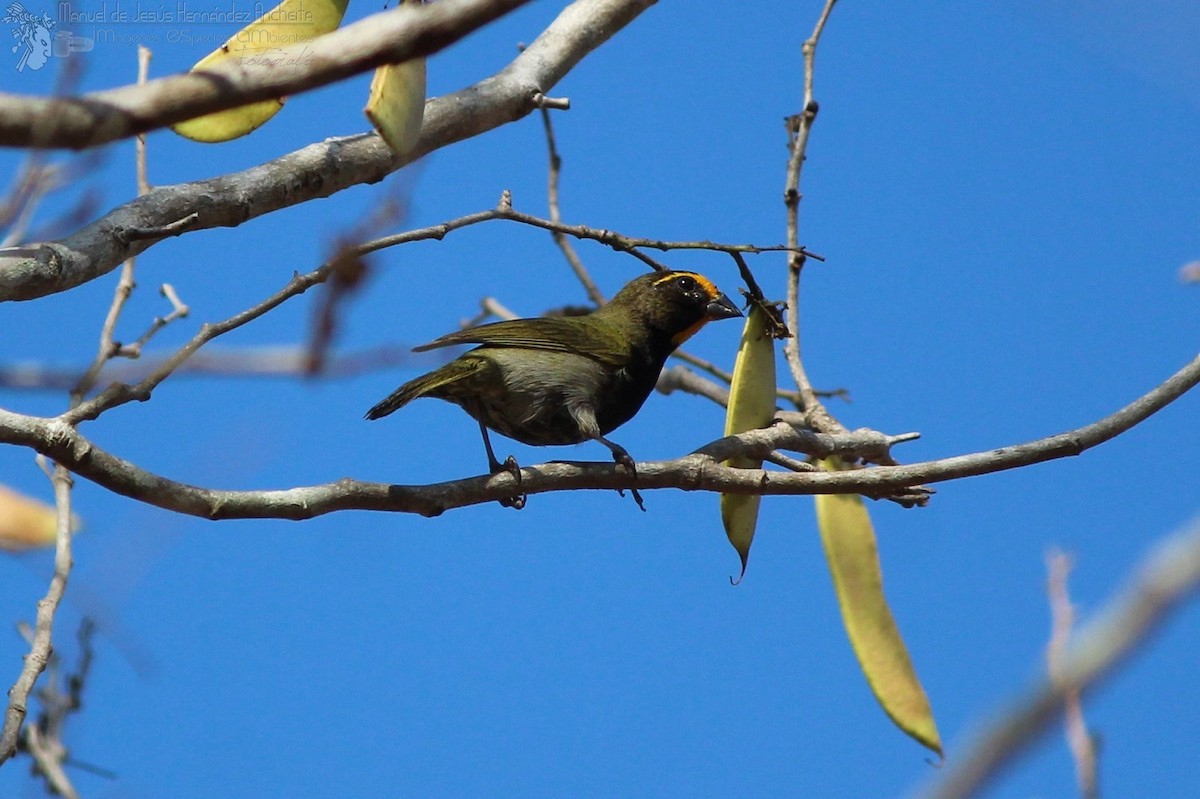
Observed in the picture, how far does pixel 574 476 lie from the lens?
4508mm

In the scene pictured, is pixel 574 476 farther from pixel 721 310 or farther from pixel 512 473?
pixel 721 310

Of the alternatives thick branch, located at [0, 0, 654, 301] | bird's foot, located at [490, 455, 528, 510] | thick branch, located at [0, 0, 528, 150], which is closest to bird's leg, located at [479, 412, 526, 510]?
bird's foot, located at [490, 455, 528, 510]

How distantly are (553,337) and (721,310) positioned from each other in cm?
115

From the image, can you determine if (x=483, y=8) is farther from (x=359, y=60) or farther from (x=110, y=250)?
(x=110, y=250)

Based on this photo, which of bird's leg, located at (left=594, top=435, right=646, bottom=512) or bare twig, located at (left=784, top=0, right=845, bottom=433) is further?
bare twig, located at (left=784, top=0, right=845, bottom=433)

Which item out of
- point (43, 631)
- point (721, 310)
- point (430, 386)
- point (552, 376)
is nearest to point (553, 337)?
point (552, 376)

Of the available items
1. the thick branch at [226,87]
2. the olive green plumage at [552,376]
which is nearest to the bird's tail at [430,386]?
the olive green plumage at [552,376]

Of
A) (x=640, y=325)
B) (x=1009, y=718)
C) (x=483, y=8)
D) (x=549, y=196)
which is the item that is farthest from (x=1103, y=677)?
(x=549, y=196)

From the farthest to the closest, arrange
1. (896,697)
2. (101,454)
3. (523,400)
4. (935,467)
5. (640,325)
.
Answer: (640,325) < (523,400) < (896,697) < (935,467) < (101,454)

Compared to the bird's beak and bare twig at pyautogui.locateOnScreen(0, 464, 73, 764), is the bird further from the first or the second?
bare twig at pyautogui.locateOnScreen(0, 464, 73, 764)

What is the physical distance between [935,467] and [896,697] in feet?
3.99

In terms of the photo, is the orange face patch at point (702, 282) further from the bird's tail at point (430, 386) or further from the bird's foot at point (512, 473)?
the bird's foot at point (512, 473)

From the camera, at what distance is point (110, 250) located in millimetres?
3730

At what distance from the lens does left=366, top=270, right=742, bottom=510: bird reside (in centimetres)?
567
